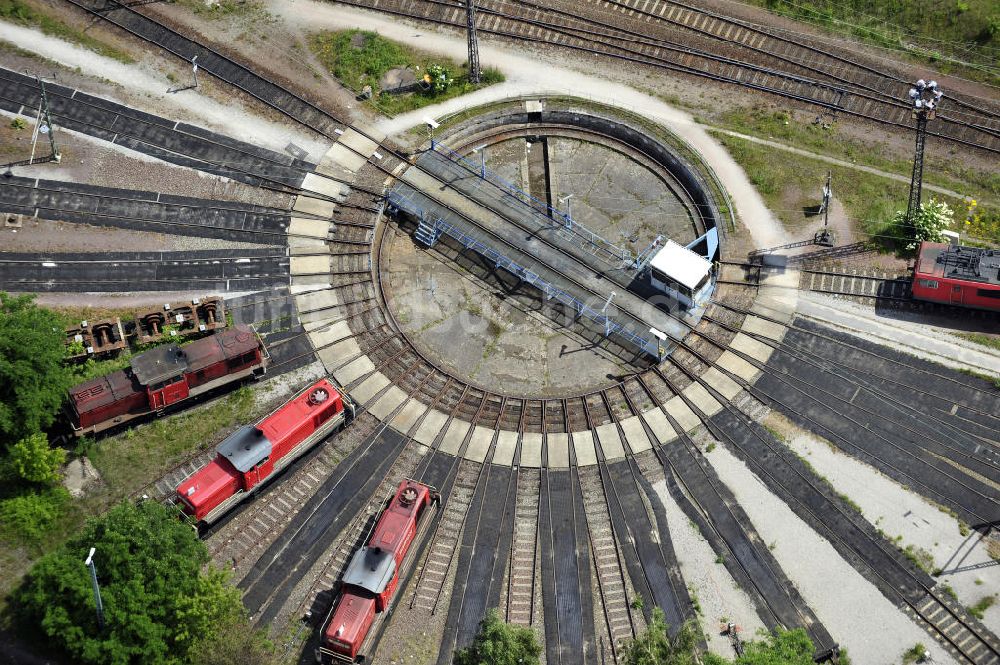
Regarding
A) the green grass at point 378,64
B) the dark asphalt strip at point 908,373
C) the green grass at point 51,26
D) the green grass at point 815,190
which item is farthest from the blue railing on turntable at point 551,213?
the green grass at point 51,26

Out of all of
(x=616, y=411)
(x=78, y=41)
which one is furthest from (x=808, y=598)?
(x=78, y=41)

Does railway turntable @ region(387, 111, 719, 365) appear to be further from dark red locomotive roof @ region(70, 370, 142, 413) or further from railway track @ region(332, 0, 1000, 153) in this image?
dark red locomotive roof @ region(70, 370, 142, 413)

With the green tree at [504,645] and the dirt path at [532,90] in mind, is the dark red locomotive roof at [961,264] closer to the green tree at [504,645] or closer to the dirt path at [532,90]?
the dirt path at [532,90]

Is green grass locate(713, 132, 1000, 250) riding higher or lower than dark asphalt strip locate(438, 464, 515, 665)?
higher

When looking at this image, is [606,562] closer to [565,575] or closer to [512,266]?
[565,575]

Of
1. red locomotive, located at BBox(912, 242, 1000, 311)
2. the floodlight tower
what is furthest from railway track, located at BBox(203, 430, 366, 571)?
the floodlight tower

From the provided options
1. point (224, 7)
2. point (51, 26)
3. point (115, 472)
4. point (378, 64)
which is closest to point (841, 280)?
point (378, 64)
